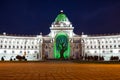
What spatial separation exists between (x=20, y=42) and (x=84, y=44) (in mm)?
30926

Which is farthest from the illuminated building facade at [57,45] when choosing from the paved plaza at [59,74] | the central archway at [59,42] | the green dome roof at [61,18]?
the paved plaza at [59,74]

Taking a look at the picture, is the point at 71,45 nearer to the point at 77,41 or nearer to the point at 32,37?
the point at 77,41

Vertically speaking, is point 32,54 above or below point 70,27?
below

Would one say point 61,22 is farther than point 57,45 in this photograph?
Yes

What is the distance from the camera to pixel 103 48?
11550 centimetres

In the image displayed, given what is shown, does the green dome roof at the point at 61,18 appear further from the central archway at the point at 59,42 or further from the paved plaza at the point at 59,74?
the paved plaza at the point at 59,74

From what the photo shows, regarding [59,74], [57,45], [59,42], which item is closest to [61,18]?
[57,45]

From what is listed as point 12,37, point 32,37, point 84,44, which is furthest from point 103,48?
point 12,37

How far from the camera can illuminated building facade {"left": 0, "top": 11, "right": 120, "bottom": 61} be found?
113125mm

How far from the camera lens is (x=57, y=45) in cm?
11475

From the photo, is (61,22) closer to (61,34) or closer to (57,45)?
(61,34)

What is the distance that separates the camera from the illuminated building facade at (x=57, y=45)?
Answer: 11312cm

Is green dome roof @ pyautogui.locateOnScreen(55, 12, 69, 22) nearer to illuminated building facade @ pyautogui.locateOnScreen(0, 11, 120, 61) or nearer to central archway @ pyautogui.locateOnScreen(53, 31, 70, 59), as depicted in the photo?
illuminated building facade @ pyautogui.locateOnScreen(0, 11, 120, 61)

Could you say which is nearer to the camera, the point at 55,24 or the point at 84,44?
the point at 84,44
